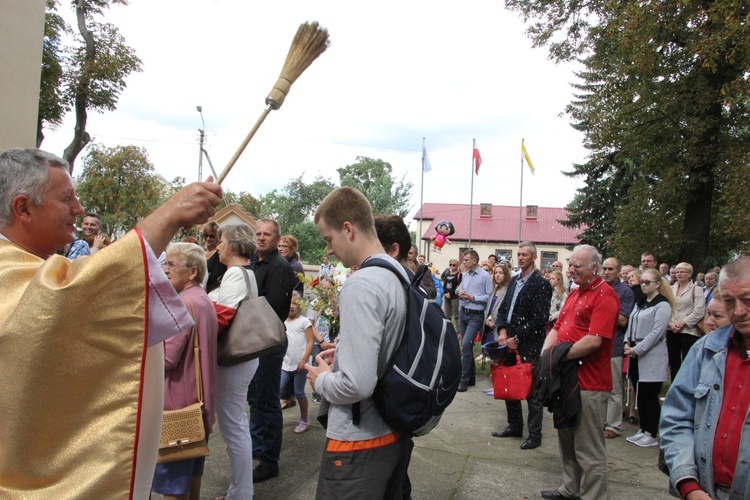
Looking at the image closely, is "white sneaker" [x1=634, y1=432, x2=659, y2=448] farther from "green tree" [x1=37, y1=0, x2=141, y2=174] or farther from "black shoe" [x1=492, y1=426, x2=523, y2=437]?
"green tree" [x1=37, y1=0, x2=141, y2=174]

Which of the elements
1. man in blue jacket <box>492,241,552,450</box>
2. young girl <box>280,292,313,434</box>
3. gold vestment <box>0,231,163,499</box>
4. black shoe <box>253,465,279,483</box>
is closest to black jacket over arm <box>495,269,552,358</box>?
man in blue jacket <box>492,241,552,450</box>

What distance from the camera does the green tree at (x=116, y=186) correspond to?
94.3 ft

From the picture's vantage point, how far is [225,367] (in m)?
3.48

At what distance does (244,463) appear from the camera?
3484 millimetres

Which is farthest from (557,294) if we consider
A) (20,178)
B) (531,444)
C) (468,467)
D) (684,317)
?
(20,178)

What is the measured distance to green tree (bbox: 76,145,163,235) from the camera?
28.7m

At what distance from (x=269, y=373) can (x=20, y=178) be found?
3075mm

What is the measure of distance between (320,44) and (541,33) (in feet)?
48.0

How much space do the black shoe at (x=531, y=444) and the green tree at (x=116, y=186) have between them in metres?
28.0

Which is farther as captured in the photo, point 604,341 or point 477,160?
point 477,160

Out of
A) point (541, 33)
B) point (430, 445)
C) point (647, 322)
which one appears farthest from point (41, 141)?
point (647, 322)

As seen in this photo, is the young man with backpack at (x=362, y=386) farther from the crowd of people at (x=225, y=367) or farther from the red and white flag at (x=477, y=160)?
the red and white flag at (x=477, y=160)

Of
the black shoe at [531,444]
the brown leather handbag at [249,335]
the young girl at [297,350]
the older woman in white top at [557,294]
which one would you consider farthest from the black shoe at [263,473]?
the older woman in white top at [557,294]

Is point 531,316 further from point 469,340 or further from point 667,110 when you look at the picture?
point 667,110
